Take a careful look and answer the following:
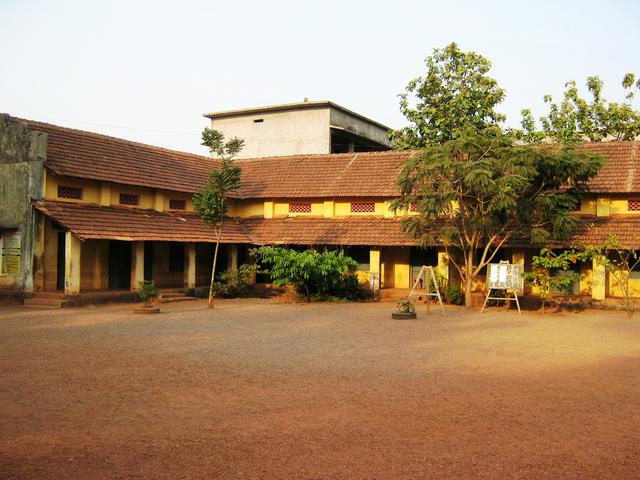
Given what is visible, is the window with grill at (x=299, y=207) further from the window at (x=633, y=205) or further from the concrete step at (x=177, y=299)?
the window at (x=633, y=205)

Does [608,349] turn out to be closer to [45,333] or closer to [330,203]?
[45,333]

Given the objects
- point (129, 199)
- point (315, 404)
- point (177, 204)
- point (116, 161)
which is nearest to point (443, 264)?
point (177, 204)

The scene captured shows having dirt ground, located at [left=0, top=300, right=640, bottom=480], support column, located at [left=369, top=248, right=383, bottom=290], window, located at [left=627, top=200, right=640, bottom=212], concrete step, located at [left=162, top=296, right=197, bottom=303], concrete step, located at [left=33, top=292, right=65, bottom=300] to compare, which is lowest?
dirt ground, located at [left=0, top=300, right=640, bottom=480]

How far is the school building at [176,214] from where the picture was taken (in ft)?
59.5

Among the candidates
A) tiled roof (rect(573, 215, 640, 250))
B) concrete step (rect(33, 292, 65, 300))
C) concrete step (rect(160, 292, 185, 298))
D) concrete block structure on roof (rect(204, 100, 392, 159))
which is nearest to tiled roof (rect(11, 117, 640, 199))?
tiled roof (rect(573, 215, 640, 250))

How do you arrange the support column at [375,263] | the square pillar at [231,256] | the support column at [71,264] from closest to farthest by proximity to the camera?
the support column at [71,264] → the support column at [375,263] → the square pillar at [231,256]

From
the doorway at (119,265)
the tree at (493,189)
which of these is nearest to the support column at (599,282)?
the tree at (493,189)

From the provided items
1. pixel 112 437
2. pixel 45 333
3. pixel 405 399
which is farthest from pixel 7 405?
pixel 45 333

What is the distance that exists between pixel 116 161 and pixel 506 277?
1315 cm

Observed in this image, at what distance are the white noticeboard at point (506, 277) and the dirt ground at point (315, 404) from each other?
417 cm

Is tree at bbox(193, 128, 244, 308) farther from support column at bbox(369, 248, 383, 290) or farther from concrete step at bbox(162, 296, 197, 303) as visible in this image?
support column at bbox(369, 248, 383, 290)

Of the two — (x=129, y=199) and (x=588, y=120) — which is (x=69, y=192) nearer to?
(x=129, y=199)

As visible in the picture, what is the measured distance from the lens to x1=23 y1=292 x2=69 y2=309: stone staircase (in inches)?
674

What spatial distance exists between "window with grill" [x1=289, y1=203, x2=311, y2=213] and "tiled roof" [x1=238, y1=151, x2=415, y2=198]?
590mm
